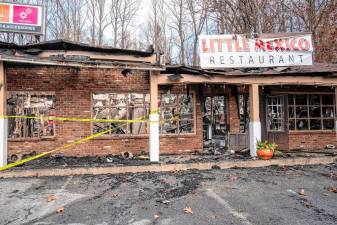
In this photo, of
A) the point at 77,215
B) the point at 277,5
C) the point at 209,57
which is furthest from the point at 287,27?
the point at 77,215

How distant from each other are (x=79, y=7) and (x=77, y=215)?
25990mm

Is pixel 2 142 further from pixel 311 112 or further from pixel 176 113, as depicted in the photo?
pixel 311 112

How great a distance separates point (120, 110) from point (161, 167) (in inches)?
138

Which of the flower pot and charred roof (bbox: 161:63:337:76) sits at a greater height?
charred roof (bbox: 161:63:337:76)

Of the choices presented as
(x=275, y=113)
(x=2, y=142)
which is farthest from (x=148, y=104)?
(x=275, y=113)

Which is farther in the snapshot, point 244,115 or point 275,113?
point 244,115

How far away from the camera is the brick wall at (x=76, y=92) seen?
10.1m

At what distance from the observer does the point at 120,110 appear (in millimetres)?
10859

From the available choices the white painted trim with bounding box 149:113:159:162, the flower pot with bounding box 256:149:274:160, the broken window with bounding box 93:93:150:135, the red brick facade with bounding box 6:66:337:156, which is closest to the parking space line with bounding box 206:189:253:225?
the white painted trim with bounding box 149:113:159:162

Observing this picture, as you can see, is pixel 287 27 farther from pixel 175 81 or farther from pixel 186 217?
pixel 186 217

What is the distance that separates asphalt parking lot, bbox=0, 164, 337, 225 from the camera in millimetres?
4602

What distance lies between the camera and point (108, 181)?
281 inches

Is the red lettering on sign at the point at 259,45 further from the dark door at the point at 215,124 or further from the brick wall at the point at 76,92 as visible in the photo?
the brick wall at the point at 76,92

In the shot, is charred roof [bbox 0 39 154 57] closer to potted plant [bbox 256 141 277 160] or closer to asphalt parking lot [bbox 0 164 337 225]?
asphalt parking lot [bbox 0 164 337 225]
